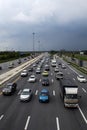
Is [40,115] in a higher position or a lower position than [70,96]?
lower

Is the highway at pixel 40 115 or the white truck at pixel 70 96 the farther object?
the white truck at pixel 70 96

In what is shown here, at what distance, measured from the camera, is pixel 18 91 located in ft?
155

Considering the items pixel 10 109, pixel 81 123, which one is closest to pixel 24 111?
pixel 10 109

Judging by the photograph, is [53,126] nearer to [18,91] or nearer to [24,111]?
[24,111]

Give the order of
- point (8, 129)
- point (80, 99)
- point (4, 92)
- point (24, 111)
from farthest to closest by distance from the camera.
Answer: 1. point (4, 92)
2. point (80, 99)
3. point (24, 111)
4. point (8, 129)

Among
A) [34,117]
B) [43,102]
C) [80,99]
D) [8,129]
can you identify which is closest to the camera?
[8,129]

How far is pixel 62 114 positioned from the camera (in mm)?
30656

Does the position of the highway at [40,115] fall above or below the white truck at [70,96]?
below

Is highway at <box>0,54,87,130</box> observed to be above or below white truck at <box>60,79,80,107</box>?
below

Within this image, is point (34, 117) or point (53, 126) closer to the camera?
point (53, 126)

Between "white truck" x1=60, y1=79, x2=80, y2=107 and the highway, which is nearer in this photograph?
the highway

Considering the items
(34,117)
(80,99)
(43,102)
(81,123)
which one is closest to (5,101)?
(43,102)

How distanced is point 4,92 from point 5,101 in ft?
15.5

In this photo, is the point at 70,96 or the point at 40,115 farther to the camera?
the point at 70,96
